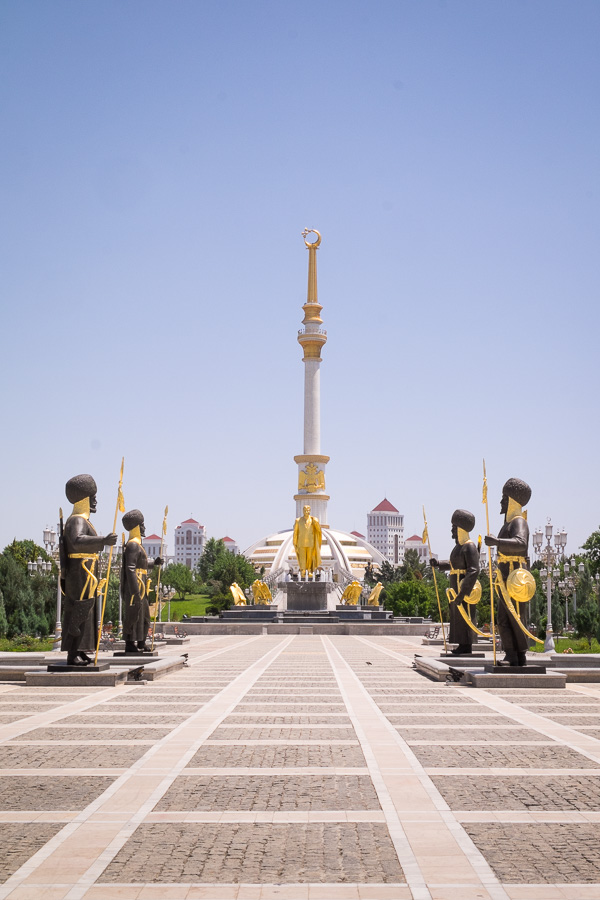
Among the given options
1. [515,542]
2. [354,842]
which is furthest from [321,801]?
[515,542]

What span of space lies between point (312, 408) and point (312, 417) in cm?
94

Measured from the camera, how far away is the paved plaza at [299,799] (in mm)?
5852

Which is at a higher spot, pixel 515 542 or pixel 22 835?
pixel 515 542

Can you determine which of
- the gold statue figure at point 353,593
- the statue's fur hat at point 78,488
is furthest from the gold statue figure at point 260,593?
the statue's fur hat at point 78,488

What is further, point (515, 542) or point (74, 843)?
point (515, 542)

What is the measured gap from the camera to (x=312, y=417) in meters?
88.7

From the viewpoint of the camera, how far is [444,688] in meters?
17.1

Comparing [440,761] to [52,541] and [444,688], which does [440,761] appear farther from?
[52,541]

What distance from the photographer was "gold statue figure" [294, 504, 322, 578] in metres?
54.2

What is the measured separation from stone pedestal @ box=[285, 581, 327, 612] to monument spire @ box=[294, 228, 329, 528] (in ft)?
118

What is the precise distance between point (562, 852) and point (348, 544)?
133m

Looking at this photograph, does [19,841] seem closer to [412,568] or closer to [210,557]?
[412,568]

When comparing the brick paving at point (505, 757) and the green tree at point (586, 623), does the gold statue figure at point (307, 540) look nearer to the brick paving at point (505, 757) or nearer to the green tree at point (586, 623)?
the green tree at point (586, 623)

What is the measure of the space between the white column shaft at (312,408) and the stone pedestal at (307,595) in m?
36.1
